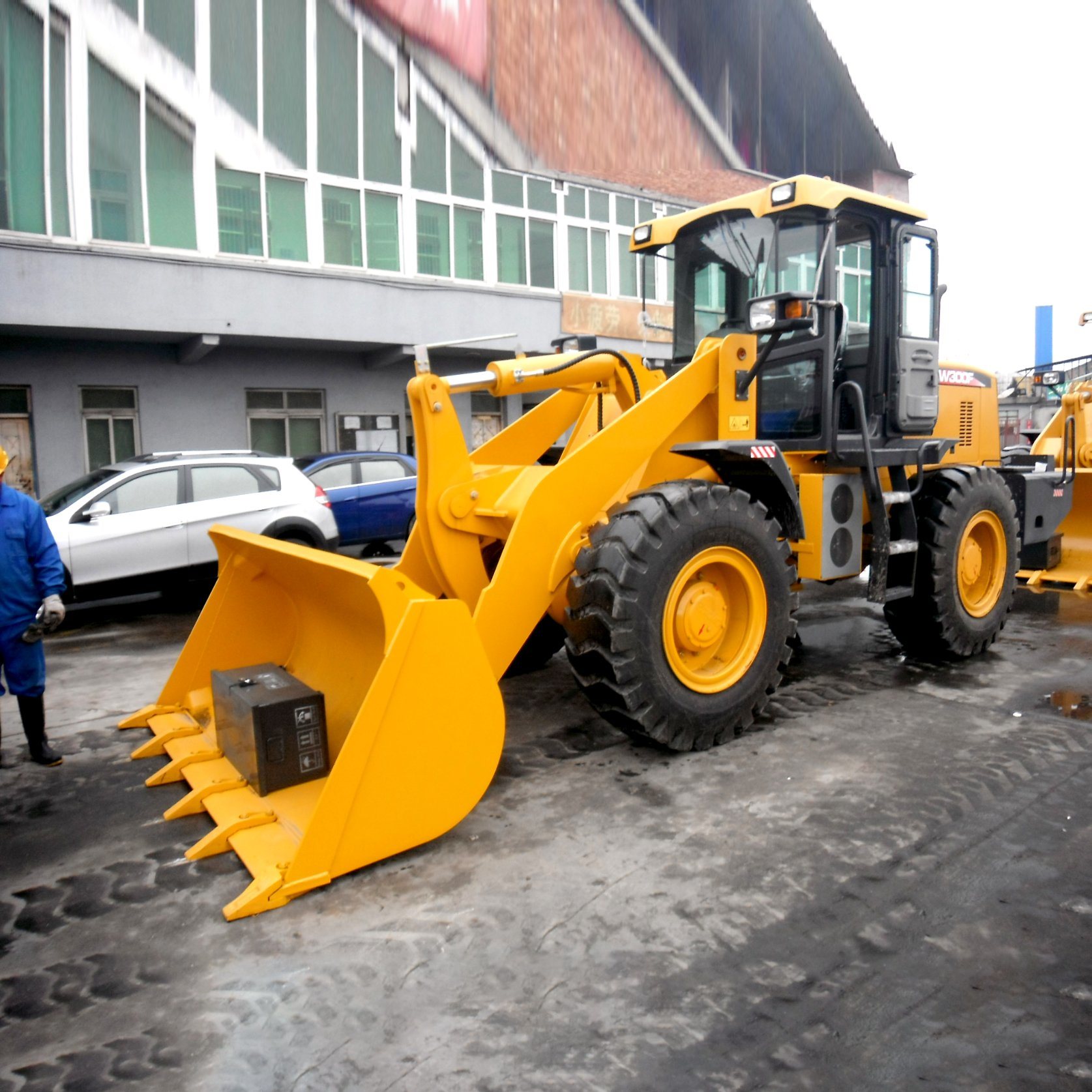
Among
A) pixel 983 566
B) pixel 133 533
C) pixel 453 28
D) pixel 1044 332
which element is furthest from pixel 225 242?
pixel 1044 332

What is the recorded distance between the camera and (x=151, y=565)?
27.7 ft

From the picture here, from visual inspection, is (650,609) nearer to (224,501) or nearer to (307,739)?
(307,739)

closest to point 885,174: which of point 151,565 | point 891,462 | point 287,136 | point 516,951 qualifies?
point 516,951

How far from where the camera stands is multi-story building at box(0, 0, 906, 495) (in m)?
12.5

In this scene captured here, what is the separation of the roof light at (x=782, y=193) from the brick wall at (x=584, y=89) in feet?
9.39

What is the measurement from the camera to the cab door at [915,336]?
5.57m

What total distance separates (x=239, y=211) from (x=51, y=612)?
1152cm

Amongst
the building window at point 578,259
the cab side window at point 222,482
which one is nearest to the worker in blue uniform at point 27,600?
the cab side window at point 222,482

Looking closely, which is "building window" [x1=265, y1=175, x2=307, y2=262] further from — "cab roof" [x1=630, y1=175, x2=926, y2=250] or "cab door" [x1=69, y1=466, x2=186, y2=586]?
"cab roof" [x1=630, y1=175, x2=926, y2=250]

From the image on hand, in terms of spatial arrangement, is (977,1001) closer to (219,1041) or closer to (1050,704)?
(219,1041)

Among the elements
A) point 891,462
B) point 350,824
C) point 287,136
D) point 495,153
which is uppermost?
point 287,136

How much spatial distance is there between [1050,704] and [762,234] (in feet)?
10.1

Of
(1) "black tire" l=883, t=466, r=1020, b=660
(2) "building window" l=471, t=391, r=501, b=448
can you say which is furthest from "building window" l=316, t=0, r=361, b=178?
(1) "black tire" l=883, t=466, r=1020, b=660

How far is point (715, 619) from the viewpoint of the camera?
444cm
